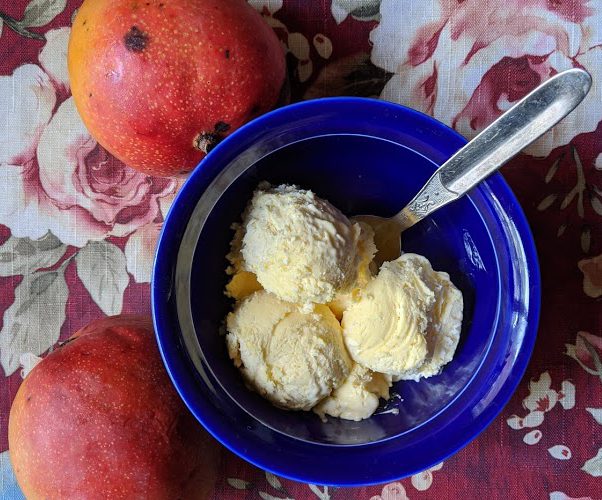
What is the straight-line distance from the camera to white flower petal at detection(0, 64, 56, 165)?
35.2 inches

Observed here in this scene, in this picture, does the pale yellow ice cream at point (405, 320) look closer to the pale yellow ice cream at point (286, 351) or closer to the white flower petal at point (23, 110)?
the pale yellow ice cream at point (286, 351)

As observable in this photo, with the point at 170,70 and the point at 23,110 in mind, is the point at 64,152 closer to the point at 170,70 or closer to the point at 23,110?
the point at 23,110

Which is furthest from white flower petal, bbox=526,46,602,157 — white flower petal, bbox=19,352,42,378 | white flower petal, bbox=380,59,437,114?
white flower petal, bbox=19,352,42,378

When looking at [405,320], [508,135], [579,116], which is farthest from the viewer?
[579,116]

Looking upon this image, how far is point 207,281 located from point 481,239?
33 cm

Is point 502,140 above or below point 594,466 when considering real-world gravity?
above

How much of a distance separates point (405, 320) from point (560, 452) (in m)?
0.36

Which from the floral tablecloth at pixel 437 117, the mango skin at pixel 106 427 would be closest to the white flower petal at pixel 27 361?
the floral tablecloth at pixel 437 117

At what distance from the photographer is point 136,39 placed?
0.71 metres

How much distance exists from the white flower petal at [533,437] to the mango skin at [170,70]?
1.91 ft

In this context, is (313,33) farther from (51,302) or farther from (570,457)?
(570,457)

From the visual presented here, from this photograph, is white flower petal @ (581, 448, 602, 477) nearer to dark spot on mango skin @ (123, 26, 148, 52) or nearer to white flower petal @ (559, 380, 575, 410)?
white flower petal @ (559, 380, 575, 410)

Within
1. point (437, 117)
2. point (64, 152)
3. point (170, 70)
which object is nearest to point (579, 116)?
point (437, 117)

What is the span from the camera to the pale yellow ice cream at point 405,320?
0.74 metres
